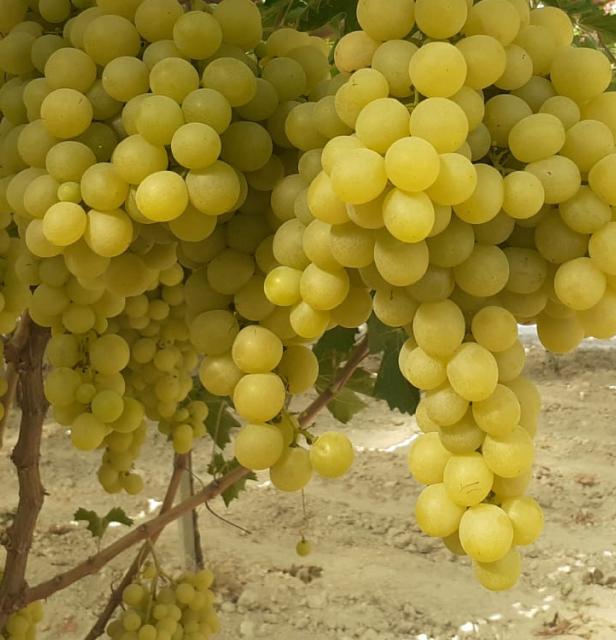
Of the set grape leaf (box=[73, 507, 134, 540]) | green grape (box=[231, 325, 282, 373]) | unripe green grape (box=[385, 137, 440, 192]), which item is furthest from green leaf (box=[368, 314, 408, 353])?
grape leaf (box=[73, 507, 134, 540])

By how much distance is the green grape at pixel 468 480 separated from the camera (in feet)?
1.15

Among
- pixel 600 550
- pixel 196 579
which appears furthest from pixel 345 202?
pixel 600 550

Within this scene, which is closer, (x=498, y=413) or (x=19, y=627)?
(x=498, y=413)

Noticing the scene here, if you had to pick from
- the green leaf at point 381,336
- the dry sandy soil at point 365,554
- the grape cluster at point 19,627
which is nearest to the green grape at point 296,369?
the green leaf at point 381,336

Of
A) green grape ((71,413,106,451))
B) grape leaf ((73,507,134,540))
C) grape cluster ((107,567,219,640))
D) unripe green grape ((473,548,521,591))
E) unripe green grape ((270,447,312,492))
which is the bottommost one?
grape leaf ((73,507,134,540))

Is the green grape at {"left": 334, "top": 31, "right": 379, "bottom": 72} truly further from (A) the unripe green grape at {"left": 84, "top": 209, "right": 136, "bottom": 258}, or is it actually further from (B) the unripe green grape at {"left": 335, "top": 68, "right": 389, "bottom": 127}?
(A) the unripe green grape at {"left": 84, "top": 209, "right": 136, "bottom": 258}

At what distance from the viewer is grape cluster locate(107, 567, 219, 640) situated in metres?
1.12

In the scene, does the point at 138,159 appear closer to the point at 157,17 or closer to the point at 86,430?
the point at 157,17

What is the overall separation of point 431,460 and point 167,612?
87 cm

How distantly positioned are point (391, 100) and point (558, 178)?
0.08 meters

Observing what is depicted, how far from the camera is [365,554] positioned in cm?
235

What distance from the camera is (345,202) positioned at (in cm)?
34

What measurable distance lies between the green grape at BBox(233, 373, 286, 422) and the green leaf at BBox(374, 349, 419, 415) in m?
0.60

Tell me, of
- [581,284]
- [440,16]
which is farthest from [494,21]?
[581,284]
